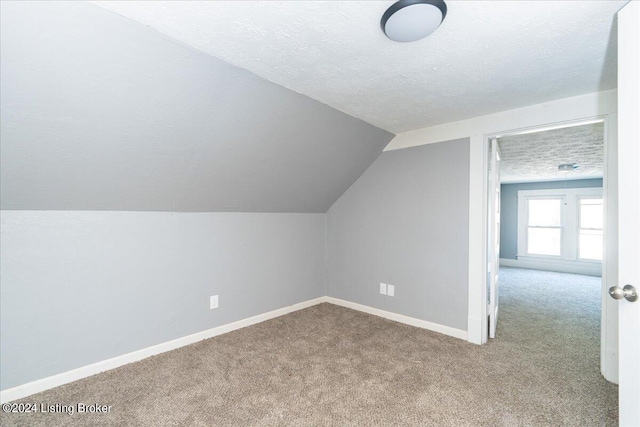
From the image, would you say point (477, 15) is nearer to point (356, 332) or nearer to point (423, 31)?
point (423, 31)

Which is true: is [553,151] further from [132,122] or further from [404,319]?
[132,122]

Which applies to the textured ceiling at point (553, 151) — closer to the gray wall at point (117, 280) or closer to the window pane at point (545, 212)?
the window pane at point (545, 212)

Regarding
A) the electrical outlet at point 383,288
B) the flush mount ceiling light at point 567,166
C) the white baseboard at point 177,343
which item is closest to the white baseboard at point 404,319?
the white baseboard at point 177,343

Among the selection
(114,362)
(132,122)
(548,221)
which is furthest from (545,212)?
(114,362)

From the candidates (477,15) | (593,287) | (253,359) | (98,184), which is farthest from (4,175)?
(593,287)

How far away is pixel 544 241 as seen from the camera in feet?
22.6

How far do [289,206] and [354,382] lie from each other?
1.96 metres

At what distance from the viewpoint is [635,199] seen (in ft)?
3.82

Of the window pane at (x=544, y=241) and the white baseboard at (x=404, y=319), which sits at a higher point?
the window pane at (x=544, y=241)

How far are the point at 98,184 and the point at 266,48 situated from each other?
4.76 feet

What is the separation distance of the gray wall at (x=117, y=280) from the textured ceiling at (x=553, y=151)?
10.8 ft

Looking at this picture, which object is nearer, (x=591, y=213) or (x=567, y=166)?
(x=567, y=166)

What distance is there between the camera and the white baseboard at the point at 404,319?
2.87 metres

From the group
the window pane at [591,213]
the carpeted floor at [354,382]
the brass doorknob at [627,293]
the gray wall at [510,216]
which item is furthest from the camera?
the gray wall at [510,216]
